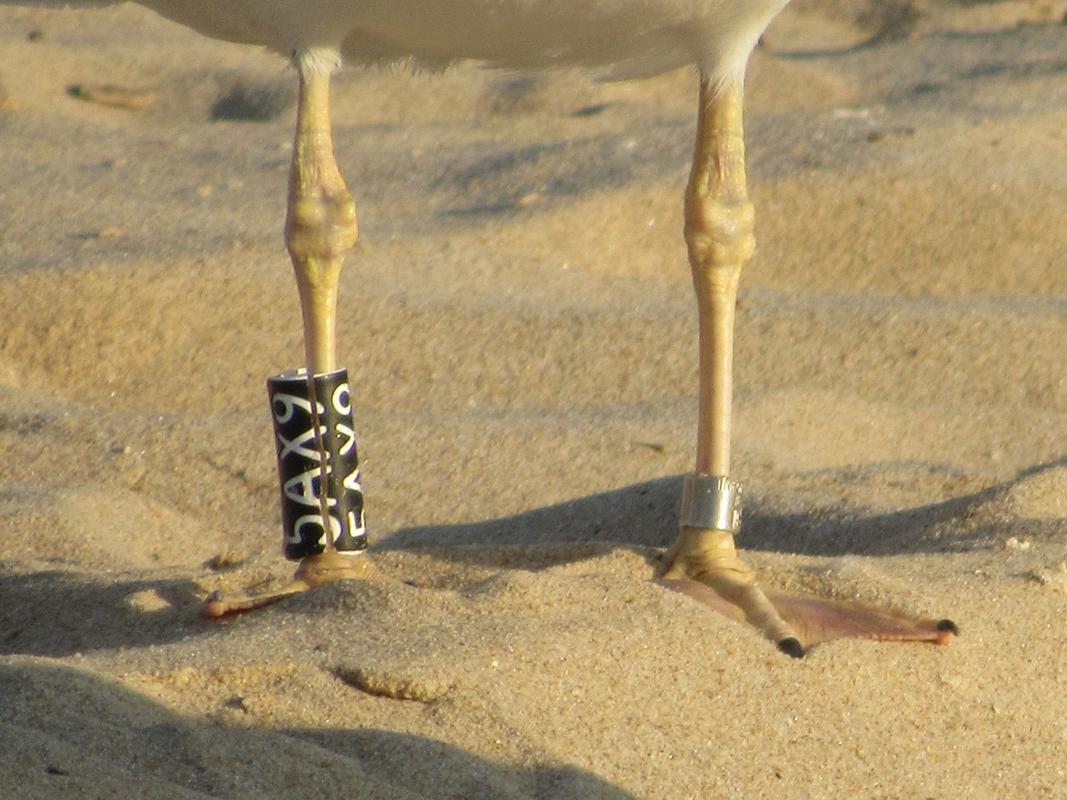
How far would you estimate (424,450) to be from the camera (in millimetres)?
4301

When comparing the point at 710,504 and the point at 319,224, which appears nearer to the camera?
the point at 319,224

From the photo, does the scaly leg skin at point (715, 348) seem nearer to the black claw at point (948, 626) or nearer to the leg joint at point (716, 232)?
the leg joint at point (716, 232)

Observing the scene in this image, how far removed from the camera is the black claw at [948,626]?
9.27 ft

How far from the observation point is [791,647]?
2.76m

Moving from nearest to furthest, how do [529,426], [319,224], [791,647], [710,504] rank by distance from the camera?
[791,647], [319,224], [710,504], [529,426]

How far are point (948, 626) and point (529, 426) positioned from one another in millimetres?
1741

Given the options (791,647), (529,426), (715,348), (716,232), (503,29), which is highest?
(503,29)

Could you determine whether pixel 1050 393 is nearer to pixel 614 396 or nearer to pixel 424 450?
pixel 614 396

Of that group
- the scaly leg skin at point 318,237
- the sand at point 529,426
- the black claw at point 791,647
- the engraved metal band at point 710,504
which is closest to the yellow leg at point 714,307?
the engraved metal band at point 710,504

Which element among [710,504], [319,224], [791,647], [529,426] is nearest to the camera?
Answer: [791,647]

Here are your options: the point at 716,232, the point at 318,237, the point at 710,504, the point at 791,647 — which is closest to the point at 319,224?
the point at 318,237

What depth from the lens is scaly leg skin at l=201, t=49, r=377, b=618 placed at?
Result: 300 centimetres

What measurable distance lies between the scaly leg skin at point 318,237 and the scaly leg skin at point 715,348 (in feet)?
2.01

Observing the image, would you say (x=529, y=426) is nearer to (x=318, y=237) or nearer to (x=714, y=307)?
(x=714, y=307)
